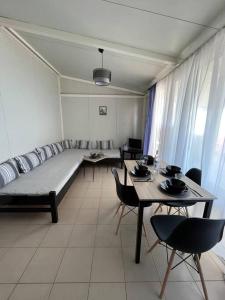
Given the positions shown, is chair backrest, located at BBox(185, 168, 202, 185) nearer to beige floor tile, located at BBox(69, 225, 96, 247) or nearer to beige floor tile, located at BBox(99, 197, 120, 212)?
beige floor tile, located at BBox(99, 197, 120, 212)

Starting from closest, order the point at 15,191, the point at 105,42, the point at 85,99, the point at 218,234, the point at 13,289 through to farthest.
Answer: the point at 218,234 < the point at 13,289 < the point at 15,191 < the point at 105,42 < the point at 85,99

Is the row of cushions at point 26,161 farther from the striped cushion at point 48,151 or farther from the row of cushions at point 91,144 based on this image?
the row of cushions at point 91,144

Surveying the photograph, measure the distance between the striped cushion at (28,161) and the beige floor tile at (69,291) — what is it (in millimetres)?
1906

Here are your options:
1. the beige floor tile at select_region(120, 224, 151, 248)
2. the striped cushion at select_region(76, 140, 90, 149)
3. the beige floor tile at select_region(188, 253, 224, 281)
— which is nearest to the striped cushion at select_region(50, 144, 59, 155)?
the striped cushion at select_region(76, 140, 90, 149)

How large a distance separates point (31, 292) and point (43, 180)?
140 centimetres

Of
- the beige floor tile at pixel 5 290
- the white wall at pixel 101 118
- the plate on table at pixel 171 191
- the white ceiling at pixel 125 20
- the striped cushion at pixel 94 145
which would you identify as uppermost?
the white ceiling at pixel 125 20

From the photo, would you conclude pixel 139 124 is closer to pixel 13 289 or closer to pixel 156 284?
pixel 156 284

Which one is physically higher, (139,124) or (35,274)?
(139,124)

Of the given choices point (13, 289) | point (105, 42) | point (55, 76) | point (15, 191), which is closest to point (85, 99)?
point (55, 76)

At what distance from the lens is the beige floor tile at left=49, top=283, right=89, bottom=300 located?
1.28 metres

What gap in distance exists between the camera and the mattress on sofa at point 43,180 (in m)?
2.12

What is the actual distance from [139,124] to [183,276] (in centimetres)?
445

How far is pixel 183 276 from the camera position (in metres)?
1.47

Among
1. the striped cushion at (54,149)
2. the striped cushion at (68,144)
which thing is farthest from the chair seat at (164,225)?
the striped cushion at (68,144)
